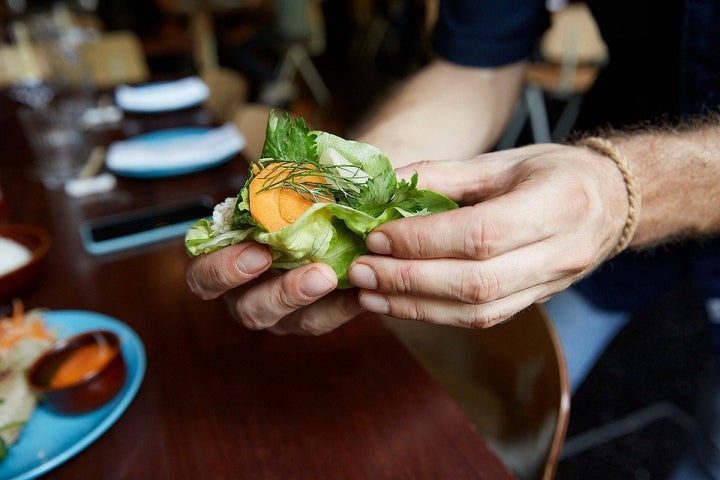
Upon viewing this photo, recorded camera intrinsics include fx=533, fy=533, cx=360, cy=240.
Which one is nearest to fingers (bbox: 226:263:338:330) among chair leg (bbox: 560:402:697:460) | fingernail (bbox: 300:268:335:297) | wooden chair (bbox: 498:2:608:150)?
fingernail (bbox: 300:268:335:297)

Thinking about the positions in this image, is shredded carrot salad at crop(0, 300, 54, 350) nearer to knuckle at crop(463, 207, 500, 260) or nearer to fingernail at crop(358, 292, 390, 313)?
fingernail at crop(358, 292, 390, 313)

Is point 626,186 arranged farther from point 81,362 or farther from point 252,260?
point 81,362

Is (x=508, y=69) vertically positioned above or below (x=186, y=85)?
above

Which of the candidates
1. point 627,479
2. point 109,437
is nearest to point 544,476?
point 109,437

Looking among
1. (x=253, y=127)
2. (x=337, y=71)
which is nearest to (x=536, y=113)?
(x=253, y=127)

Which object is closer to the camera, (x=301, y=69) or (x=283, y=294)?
(x=283, y=294)

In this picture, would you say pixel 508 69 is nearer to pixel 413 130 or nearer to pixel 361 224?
pixel 413 130
